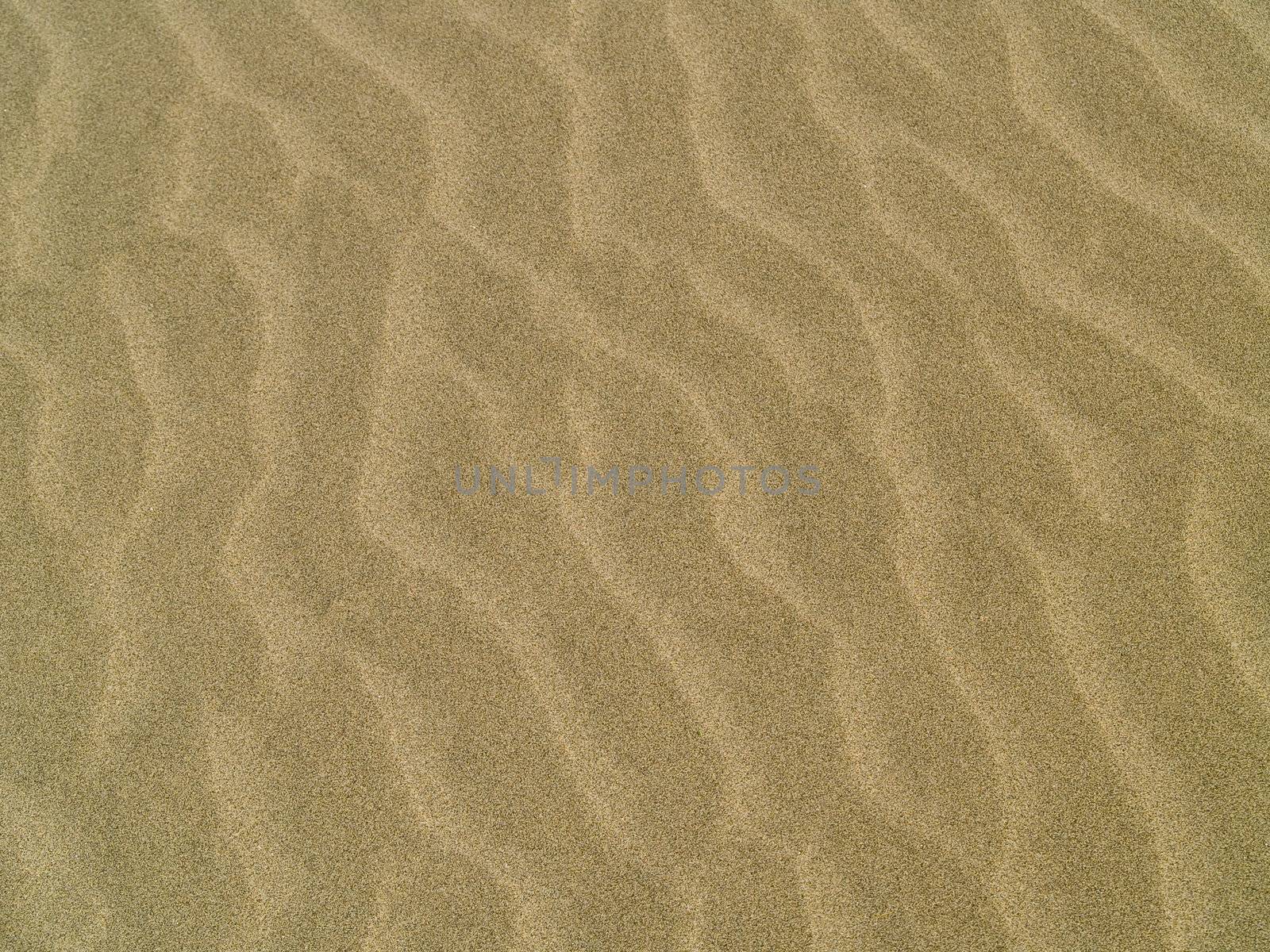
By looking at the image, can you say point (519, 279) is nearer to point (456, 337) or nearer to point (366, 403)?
point (456, 337)

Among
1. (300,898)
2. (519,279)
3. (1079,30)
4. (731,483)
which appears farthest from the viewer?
(1079,30)

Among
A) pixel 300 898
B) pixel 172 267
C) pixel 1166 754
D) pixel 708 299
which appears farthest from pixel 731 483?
pixel 172 267

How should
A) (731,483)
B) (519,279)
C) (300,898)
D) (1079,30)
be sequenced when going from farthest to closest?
1. (1079,30)
2. (519,279)
3. (731,483)
4. (300,898)

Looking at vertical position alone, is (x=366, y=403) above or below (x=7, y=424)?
below

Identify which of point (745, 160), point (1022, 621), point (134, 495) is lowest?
point (1022, 621)

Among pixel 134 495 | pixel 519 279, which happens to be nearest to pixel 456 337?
pixel 519 279

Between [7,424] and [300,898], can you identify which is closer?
[300,898]
